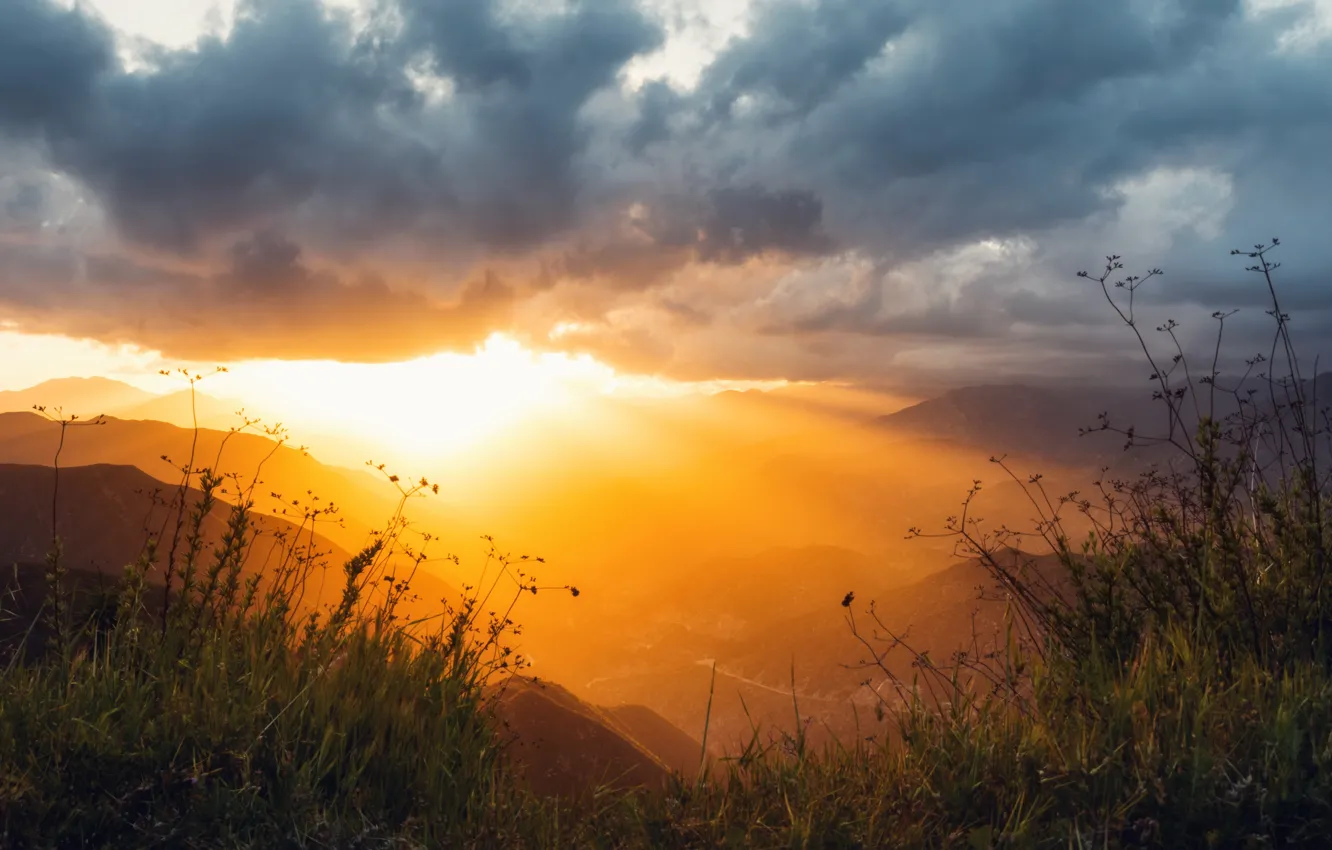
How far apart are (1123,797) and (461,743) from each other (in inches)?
129

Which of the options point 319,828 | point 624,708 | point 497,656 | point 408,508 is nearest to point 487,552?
point 497,656

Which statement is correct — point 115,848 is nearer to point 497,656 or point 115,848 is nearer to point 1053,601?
point 497,656

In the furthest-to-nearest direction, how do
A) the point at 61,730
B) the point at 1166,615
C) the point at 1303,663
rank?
the point at 1166,615
the point at 1303,663
the point at 61,730

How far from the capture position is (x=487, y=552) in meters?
6.17

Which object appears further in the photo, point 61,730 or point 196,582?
point 196,582

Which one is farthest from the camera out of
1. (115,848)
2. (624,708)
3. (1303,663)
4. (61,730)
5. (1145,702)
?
(624,708)

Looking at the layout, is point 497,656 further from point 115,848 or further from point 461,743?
point 115,848

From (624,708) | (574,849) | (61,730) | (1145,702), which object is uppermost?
(1145,702)

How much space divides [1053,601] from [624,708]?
153 m

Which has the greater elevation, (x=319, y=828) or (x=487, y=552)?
(x=487, y=552)

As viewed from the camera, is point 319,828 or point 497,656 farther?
point 497,656

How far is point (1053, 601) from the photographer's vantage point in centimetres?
561

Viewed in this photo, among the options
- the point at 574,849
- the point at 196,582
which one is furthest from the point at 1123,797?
the point at 196,582

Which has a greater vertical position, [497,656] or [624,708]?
[497,656]
